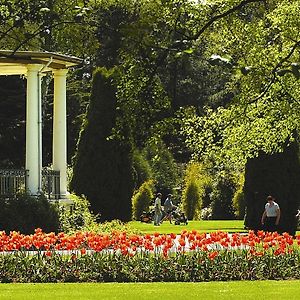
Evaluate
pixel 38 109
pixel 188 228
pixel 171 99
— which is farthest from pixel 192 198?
pixel 171 99

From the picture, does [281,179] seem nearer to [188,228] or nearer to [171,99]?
[188,228]

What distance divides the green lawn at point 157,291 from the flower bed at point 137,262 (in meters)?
0.53

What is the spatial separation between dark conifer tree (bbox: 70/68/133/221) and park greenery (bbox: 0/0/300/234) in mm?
37

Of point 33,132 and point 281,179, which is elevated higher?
point 33,132

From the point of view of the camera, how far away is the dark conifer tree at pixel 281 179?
97.5 ft

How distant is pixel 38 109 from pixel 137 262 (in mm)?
10465

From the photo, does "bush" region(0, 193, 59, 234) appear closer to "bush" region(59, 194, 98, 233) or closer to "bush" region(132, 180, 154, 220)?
"bush" region(59, 194, 98, 233)

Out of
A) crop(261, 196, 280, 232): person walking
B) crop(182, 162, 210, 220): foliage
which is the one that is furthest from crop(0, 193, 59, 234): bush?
crop(182, 162, 210, 220): foliage

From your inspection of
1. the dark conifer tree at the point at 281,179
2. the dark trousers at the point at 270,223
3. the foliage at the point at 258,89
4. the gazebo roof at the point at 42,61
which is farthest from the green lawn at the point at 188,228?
the dark trousers at the point at 270,223

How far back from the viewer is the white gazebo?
976 inches

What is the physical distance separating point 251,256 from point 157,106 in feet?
26.9

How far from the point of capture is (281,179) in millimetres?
29844

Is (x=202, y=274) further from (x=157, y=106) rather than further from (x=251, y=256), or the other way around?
(x=157, y=106)

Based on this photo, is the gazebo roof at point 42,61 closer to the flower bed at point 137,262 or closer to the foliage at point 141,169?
the flower bed at point 137,262
